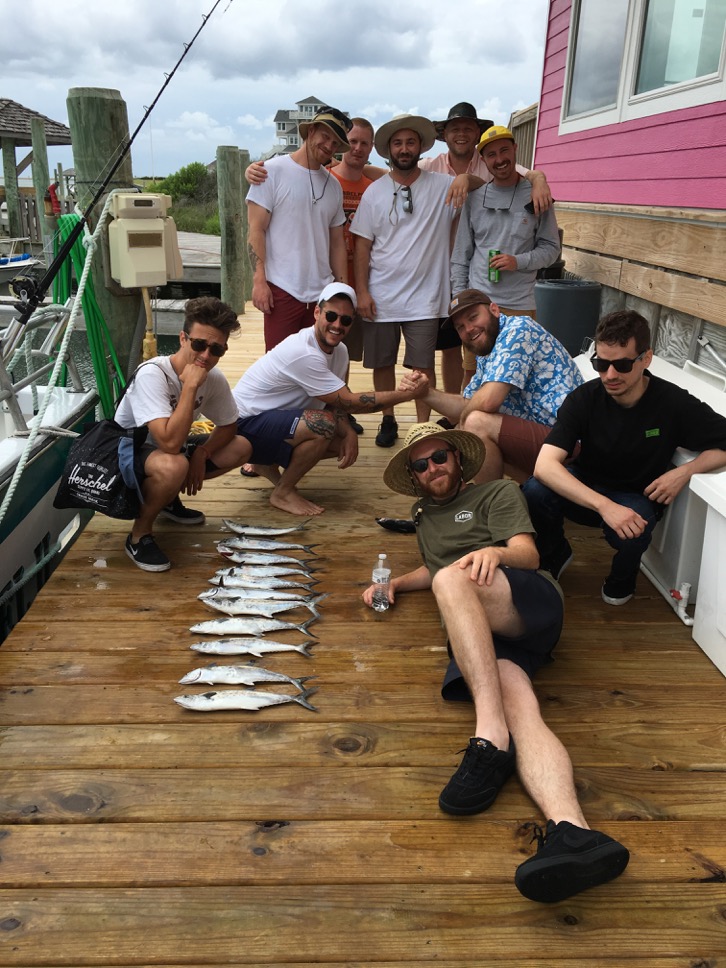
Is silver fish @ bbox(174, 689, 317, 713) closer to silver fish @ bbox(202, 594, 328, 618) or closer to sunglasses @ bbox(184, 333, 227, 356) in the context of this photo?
silver fish @ bbox(202, 594, 328, 618)

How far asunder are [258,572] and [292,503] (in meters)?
0.85

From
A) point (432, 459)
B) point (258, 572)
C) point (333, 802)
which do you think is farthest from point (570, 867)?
point (258, 572)

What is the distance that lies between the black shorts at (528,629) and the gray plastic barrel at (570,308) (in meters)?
3.69

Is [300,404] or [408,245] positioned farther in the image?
[408,245]

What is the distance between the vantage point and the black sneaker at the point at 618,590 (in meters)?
3.30

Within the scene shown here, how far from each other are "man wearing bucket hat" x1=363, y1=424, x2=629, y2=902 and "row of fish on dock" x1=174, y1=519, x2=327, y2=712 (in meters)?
0.38

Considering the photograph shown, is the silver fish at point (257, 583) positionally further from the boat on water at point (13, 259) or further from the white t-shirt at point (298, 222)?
the boat on water at point (13, 259)

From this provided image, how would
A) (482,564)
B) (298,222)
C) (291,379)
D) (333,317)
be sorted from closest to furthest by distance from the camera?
(482,564)
(333,317)
(291,379)
(298,222)

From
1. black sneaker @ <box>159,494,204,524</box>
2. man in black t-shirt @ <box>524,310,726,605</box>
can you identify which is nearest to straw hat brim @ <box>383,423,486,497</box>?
man in black t-shirt @ <box>524,310,726,605</box>

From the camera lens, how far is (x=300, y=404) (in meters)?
4.20

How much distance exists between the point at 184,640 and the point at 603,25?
5833mm

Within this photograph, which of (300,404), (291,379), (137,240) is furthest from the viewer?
(137,240)

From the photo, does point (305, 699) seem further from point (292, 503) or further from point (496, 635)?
point (292, 503)

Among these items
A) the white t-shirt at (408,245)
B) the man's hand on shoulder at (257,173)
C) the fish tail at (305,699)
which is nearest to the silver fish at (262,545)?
the fish tail at (305,699)
